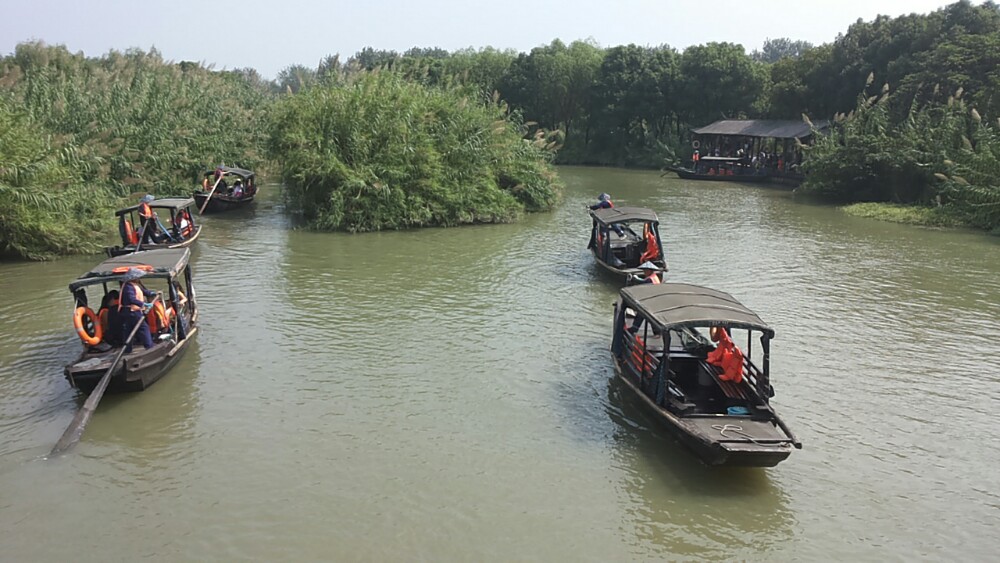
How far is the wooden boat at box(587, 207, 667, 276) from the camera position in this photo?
1742 centimetres

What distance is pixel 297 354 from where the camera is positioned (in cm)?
1296

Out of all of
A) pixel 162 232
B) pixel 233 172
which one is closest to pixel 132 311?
pixel 162 232

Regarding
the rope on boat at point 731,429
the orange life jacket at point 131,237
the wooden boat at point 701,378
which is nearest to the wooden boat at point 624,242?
the wooden boat at point 701,378

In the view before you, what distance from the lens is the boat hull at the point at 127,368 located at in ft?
33.2

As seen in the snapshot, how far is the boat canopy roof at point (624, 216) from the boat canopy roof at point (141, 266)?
32.1ft

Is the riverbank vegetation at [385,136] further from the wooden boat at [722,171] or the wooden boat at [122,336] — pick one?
the wooden boat at [122,336]

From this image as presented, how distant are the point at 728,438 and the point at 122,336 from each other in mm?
8765

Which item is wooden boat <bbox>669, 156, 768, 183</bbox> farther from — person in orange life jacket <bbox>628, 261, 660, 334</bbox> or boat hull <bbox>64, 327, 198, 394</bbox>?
boat hull <bbox>64, 327, 198, 394</bbox>

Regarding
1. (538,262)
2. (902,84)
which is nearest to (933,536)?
(538,262)

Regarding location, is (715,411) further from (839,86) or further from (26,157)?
(839,86)

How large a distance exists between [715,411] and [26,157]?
17.4 m

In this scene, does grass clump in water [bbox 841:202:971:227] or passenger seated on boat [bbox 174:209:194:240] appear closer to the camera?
passenger seated on boat [bbox 174:209:194:240]

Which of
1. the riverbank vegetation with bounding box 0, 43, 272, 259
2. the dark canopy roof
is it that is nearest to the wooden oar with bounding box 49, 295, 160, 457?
the riverbank vegetation with bounding box 0, 43, 272, 259

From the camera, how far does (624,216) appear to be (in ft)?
59.7
